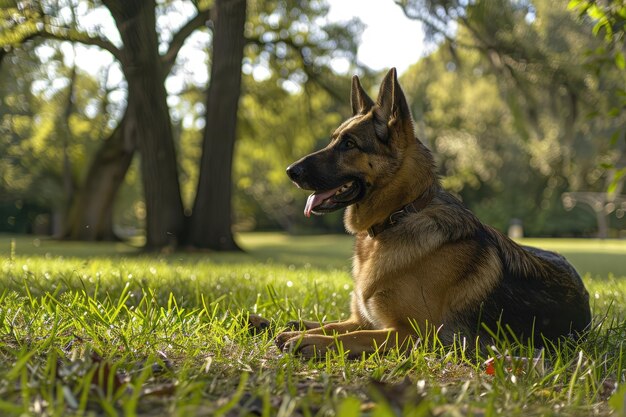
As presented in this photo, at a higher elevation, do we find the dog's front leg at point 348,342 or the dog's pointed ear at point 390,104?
the dog's pointed ear at point 390,104

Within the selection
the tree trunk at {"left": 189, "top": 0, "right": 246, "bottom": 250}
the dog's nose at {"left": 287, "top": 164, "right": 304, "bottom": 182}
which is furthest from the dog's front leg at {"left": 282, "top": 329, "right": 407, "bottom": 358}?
the tree trunk at {"left": 189, "top": 0, "right": 246, "bottom": 250}

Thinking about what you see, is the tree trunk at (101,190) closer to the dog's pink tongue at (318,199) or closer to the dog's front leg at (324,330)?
the dog's pink tongue at (318,199)

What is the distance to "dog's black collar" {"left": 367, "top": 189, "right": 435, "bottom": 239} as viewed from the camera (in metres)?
3.77

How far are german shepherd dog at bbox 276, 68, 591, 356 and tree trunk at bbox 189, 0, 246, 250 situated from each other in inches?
386

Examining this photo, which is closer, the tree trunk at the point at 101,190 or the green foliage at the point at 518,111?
the green foliage at the point at 518,111

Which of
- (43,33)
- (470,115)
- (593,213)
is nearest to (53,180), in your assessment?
(43,33)

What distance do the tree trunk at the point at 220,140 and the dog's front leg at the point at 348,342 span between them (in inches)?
410

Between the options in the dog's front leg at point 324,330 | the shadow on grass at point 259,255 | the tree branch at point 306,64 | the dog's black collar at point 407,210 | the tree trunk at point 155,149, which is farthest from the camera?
the tree branch at point 306,64

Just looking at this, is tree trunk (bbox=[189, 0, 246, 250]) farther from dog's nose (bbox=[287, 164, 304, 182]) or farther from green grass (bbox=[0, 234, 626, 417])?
dog's nose (bbox=[287, 164, 304, 182])

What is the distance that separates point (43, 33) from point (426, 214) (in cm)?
1077

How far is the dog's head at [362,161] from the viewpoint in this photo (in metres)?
3.90

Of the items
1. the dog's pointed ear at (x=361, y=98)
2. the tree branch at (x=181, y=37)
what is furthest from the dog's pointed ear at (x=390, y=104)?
the tree branch at (x=181, y=37)

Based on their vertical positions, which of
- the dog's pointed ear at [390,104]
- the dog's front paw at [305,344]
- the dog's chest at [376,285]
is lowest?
the dog's front paw at [305,344]

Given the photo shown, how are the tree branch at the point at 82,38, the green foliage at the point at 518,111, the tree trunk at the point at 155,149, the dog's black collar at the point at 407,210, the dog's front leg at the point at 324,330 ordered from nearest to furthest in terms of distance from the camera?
the dog's front leg at the point at 324,330, the dog's black collar at the point at 407,210, the tree branch at the point at 82,38, the tree trunk at the point at 155,149, the green foliage at the point at 518,111
